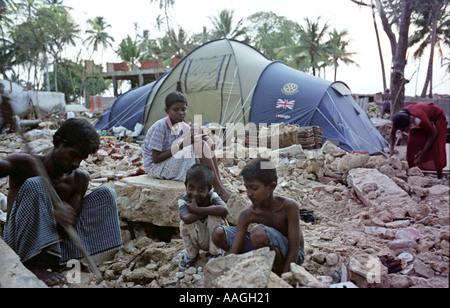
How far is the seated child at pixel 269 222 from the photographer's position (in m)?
1.58

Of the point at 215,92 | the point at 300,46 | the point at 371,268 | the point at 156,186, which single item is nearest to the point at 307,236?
the point at 371,268

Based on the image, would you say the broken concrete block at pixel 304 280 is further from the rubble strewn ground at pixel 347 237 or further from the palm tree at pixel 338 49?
the palm tree at pixel 338 49

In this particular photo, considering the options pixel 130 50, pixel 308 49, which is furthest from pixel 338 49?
pixel 130 50

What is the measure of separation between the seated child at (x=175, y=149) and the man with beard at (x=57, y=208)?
853 mm

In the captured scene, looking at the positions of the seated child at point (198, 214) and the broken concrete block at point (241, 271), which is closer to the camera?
the broken concrete block at point (241, 271)

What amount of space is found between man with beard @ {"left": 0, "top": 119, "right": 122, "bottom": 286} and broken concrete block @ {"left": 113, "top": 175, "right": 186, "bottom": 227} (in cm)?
64

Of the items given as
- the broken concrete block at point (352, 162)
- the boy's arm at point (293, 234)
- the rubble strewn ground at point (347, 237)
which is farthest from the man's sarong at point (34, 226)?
the broken concrete block at point (352, 162)

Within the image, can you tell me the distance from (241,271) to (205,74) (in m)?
6.79

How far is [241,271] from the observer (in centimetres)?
128

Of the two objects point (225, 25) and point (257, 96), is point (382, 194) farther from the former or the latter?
point (225, 25)

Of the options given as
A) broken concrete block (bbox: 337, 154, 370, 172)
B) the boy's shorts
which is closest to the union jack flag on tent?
broken concrete block (bbox: 337, 154, 370, 172)

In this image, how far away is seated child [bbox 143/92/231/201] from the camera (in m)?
2.79

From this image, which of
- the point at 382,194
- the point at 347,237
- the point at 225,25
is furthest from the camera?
the point at 225,25

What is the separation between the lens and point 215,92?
24.5 feet
